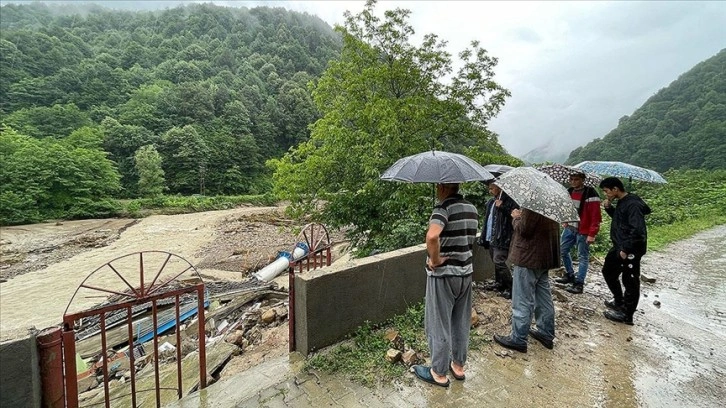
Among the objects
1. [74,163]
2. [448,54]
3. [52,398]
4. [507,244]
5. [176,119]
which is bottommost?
[52,398]

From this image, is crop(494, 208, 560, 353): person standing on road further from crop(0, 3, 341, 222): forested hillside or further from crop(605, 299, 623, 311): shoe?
crop(0, 3, 341, 222): forested hillside

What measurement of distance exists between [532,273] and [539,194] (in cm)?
84

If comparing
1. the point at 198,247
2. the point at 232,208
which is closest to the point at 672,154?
the point at 198,247

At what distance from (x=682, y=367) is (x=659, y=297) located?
2.48 metres

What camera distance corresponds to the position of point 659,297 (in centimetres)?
518

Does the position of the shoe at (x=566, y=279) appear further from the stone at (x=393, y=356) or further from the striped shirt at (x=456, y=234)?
the striped shirt at (x=456, y=234)

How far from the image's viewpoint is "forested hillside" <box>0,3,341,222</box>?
2830 centimetres

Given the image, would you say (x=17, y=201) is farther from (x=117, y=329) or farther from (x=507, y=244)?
(x=507, y=244)

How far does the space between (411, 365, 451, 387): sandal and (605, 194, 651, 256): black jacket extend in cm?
264

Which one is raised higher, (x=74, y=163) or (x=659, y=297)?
(x=74, y=163)

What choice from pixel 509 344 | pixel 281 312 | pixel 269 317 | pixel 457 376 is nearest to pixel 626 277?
pixel 509 344

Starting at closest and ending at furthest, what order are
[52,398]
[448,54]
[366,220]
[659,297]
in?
1. [52,398]
2. [659,297]
3. [366,220]
4. [448,54]

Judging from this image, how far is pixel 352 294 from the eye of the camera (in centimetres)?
340

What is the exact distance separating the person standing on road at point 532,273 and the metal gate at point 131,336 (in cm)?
295
